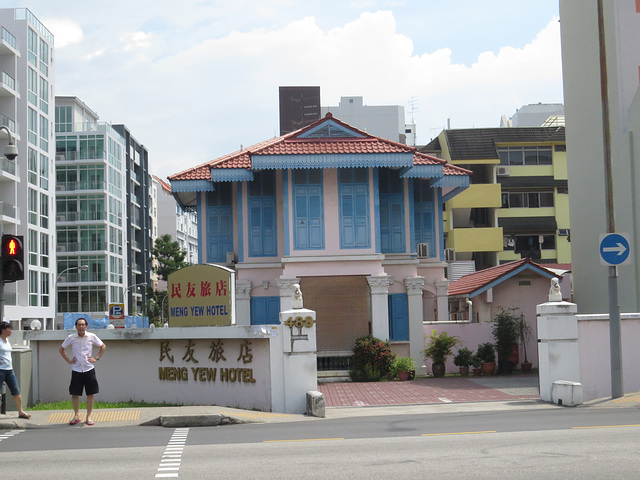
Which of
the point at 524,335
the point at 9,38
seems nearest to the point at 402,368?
the point at 524,335

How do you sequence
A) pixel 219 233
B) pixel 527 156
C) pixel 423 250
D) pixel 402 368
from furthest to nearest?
pixel 527 156, pixel 423 250, pixel 219 233, pixel 402 368

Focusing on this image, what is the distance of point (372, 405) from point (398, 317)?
1042 centimetres

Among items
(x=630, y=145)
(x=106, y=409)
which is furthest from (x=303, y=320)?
(x=630, y=145)

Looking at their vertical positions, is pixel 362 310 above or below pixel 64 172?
below

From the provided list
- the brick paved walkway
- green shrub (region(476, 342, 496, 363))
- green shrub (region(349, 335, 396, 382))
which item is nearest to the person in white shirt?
the brick paved walkway

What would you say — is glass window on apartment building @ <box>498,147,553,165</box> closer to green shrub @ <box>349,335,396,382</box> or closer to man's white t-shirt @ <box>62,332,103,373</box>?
green shrub @ <box>349,335,396,382</box>

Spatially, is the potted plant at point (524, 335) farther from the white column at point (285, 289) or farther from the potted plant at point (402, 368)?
the white column at point (285, 289)

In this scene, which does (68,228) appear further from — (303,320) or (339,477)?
A: (339,477)

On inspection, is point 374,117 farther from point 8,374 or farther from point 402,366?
point 8,374

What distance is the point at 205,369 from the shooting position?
18.1 m

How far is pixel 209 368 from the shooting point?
712 inches

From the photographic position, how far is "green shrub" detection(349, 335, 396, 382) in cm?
2638

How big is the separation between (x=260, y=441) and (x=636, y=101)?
17639 mm

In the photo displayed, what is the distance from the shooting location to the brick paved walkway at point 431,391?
19.3m
